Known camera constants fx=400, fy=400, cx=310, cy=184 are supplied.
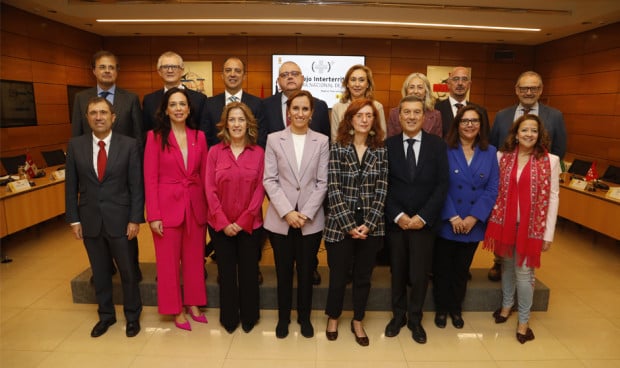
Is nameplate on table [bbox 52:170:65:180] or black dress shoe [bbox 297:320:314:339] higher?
nameplate on table [bbox 52:170:65:180]

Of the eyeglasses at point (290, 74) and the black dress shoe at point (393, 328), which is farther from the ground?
the eyeglasses at point (290, 74)

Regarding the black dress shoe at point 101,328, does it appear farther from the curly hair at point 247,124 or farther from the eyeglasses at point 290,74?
the eyeglasses at point 290,74

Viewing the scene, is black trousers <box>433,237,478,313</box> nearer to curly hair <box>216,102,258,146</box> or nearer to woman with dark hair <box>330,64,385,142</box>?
woman with dark hair <box>330,64,385,142</box>

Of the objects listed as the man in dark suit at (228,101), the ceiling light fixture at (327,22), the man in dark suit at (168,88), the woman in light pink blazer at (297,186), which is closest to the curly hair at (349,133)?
the woman in light pink blazer at (297,186)

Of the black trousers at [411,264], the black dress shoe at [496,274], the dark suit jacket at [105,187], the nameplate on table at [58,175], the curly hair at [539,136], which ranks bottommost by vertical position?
the black dress shoe at [496,274]

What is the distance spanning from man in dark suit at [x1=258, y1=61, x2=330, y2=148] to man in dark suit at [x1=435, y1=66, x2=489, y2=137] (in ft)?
3.51

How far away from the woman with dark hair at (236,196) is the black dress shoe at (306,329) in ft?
1.51

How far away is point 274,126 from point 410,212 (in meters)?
1.33

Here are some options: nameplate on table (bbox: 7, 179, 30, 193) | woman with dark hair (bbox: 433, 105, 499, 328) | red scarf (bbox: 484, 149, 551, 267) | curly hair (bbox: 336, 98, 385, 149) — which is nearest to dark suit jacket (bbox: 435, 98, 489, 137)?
woman with dark hair (bbox: 433, 105, 499, 328)

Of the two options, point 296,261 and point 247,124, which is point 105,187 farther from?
point 296,261

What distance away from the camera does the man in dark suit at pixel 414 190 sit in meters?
2.78

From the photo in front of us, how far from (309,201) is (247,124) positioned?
70 centimetres

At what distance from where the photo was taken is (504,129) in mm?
3521

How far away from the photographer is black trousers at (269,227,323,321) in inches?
113
